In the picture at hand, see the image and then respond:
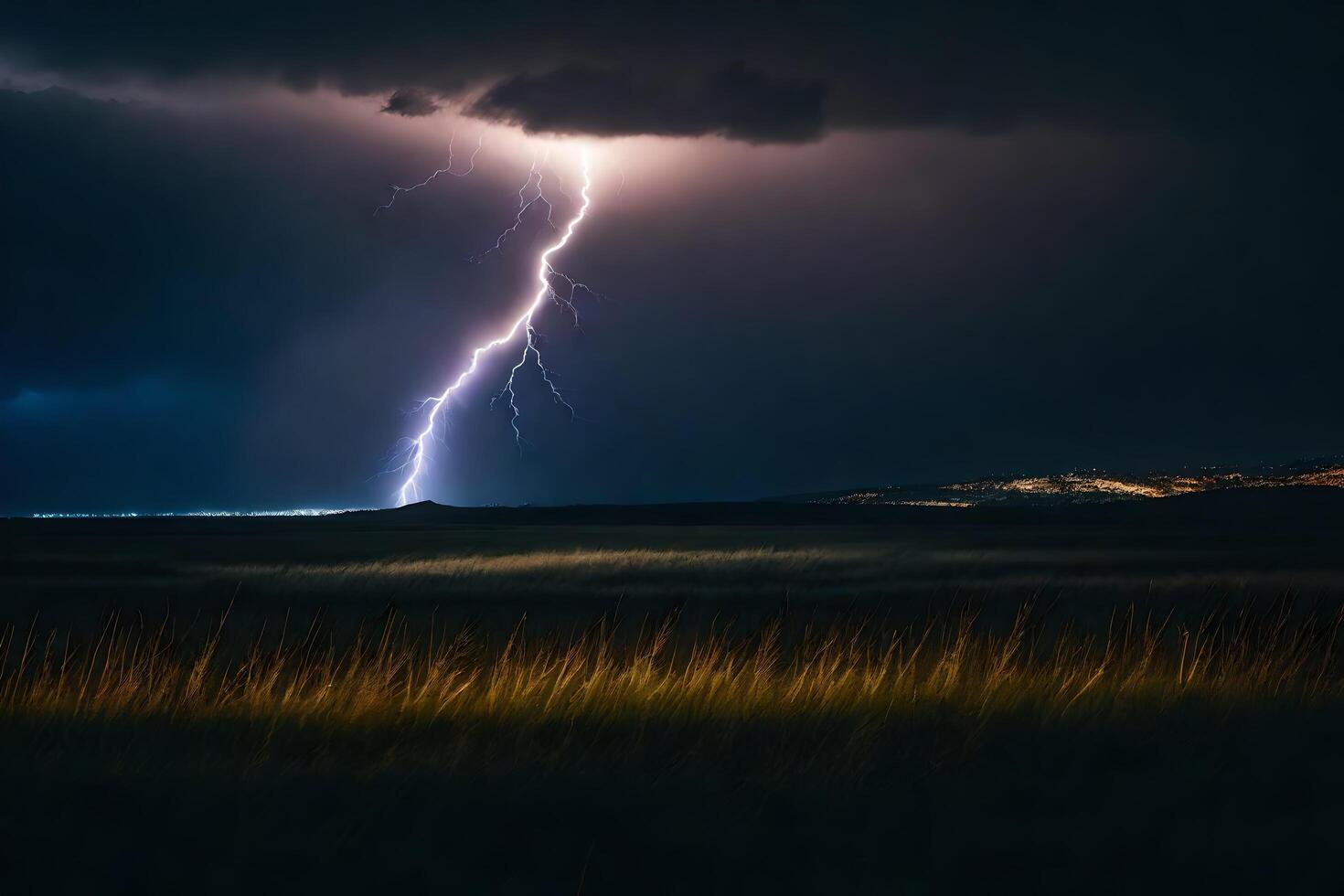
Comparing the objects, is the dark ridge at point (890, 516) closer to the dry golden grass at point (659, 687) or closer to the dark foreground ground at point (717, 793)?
the dry golden grass at point (659, 687)

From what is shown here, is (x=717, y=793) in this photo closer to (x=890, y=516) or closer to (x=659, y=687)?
(x=659, y=687)


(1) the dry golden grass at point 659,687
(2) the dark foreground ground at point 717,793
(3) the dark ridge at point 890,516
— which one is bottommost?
(2) the dark foreground ground at point 717,793

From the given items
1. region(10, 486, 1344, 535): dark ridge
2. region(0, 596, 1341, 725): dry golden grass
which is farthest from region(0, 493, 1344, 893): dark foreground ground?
region(10, 486, 1344, 535): dark ridge

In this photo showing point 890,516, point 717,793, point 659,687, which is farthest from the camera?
point 890,516

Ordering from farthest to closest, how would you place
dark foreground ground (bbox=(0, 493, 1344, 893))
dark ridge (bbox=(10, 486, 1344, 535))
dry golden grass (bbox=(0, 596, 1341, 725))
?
1. dark ridge (bbox=(10, 486, 1344, 535))
2. dry golden grass (bbox=(0, 596, 1341, 725))
3. dark foreground ground (bbox=(0, 493, 1344, 893))

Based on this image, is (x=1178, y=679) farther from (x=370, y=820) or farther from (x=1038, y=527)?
(x=1038, y=527)


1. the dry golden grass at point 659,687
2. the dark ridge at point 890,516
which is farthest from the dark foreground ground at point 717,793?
the dark ridge at point 890,516

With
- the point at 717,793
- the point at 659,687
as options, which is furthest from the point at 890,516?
the point at 717,793

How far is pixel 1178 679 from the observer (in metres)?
10.5

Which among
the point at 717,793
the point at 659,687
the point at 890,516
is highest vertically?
the point at 890,516

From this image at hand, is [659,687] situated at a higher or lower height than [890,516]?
Result: lower

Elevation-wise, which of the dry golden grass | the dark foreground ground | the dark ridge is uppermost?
the dark ridge

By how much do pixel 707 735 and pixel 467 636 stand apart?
4287 millimetres

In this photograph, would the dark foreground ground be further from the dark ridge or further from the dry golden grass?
→ the dark ridge
